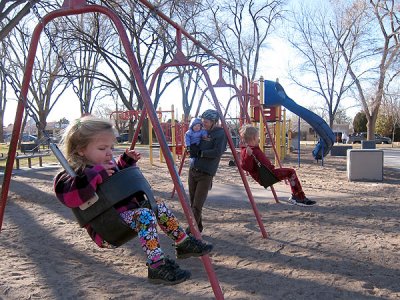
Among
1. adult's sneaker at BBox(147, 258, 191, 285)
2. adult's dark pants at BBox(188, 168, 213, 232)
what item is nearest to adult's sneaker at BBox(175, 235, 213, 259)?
adult's sneaker at BBox(147, 258, 191, 285)

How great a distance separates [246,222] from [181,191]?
282cm

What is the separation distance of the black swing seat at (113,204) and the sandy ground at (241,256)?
0.75m

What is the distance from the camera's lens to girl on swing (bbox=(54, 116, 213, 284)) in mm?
2277

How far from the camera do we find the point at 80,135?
8.04ft

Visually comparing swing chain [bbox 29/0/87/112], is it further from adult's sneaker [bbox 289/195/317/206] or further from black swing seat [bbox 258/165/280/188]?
adult's sneaker [bbox 289/195/317/206]

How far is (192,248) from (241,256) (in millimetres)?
1481

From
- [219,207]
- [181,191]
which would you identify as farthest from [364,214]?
[181,191]

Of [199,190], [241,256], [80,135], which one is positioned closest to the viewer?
→ [80,135]

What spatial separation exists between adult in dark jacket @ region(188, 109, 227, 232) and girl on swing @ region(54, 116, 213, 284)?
1.81m

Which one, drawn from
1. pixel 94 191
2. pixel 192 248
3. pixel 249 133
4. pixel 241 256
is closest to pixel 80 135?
pixel 94 191

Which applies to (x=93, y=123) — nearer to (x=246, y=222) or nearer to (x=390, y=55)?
(x=246, y=222)

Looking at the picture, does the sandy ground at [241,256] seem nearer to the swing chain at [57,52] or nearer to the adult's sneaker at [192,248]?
the adult's sneaker at [192,248]

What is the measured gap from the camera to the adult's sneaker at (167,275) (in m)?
2.25

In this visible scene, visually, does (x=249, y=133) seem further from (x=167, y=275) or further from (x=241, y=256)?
(x=167, y=275)
